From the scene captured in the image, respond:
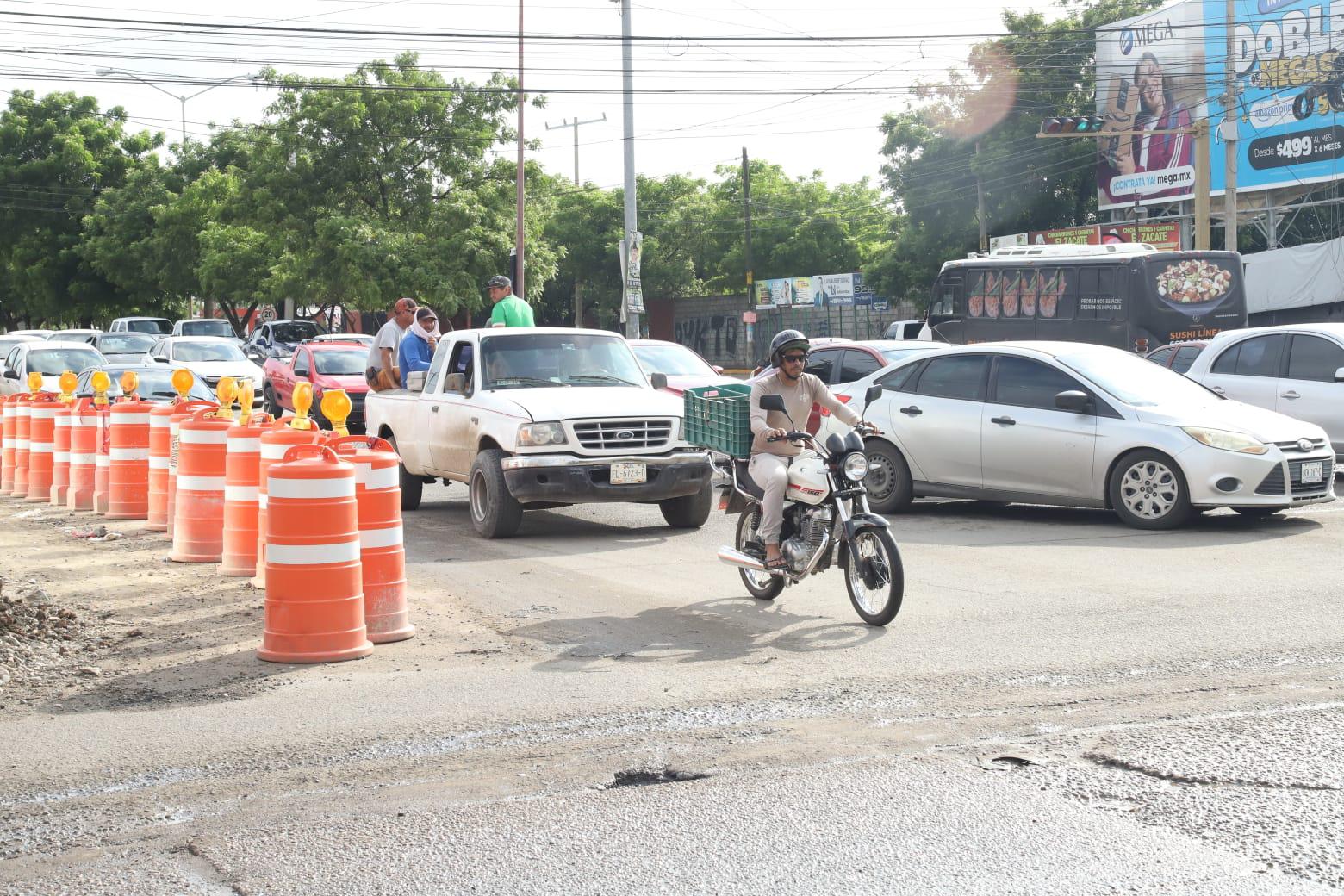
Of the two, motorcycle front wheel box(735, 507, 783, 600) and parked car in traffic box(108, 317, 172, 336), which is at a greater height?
parked car in traffic box(108, 317, 172, 336)

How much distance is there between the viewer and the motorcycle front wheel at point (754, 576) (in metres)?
8.95

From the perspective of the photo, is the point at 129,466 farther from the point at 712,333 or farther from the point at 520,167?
the point at 712,333

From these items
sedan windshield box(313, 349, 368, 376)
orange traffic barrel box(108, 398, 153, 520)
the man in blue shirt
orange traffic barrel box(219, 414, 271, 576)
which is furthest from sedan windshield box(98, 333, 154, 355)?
orange traffic barrel box(219, 414, 271, 576)

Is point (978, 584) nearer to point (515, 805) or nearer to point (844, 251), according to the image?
point (515, 805)

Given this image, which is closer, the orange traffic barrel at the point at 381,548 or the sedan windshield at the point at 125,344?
the orange traffic barrel at the point at 381,548

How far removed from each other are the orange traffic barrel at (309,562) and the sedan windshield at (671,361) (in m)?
11.5

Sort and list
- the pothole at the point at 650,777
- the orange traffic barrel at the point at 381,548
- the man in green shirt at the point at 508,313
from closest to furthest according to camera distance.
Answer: the pothole at the point at 650,777, the orange traffic barrel at the point at 381,548, the man in green shirt at the point at 508,313

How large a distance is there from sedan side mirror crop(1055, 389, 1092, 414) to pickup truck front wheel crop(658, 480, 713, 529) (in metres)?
3.07

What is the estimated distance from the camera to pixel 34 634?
8086 millimetres

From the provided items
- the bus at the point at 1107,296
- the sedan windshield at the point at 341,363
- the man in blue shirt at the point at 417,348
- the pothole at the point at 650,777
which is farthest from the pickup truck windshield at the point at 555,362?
the bus at the point at 1107,296

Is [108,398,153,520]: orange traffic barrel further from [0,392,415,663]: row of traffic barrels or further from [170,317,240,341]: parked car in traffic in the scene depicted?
[170,317,240,341]: parked car in traffic

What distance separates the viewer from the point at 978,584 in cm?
955

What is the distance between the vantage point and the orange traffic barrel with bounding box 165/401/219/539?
39.2ft

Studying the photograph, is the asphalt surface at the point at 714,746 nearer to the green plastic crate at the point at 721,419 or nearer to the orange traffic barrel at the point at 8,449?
the green plastic crate at the point at 721,419
